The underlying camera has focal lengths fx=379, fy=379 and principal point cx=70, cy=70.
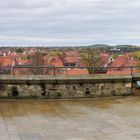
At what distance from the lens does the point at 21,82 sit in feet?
38.6

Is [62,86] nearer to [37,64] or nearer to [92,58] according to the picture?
[37,64]

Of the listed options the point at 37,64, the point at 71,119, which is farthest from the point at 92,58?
the point at 71,119

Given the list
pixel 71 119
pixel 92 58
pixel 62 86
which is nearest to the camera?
pixel 71 119

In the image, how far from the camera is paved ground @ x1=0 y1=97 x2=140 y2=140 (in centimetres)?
738

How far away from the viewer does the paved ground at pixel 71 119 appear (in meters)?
7.38

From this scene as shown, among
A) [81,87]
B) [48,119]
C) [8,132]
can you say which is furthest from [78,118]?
[81,87]

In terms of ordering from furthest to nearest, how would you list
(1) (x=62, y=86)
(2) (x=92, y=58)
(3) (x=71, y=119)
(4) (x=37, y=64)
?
(2) (x=92, y=58), (4) (x=37, y=64), (1) (x=62, y=86), (3) (x=71, y=119)

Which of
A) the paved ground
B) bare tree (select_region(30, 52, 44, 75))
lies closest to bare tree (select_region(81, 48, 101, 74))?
bare tree (select_region(30, 52, 44, 75))

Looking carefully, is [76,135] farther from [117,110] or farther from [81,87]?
[81,87]

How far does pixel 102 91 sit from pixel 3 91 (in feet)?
10.4

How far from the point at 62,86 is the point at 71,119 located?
313cm

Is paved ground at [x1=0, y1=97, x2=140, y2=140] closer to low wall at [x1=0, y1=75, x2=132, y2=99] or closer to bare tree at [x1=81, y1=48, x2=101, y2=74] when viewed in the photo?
low wall at [x1=0, y1=75, x2=132, y2=99]

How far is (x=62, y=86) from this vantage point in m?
12.0

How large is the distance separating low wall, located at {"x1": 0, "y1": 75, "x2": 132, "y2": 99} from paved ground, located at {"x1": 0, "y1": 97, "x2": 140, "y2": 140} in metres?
0.40
